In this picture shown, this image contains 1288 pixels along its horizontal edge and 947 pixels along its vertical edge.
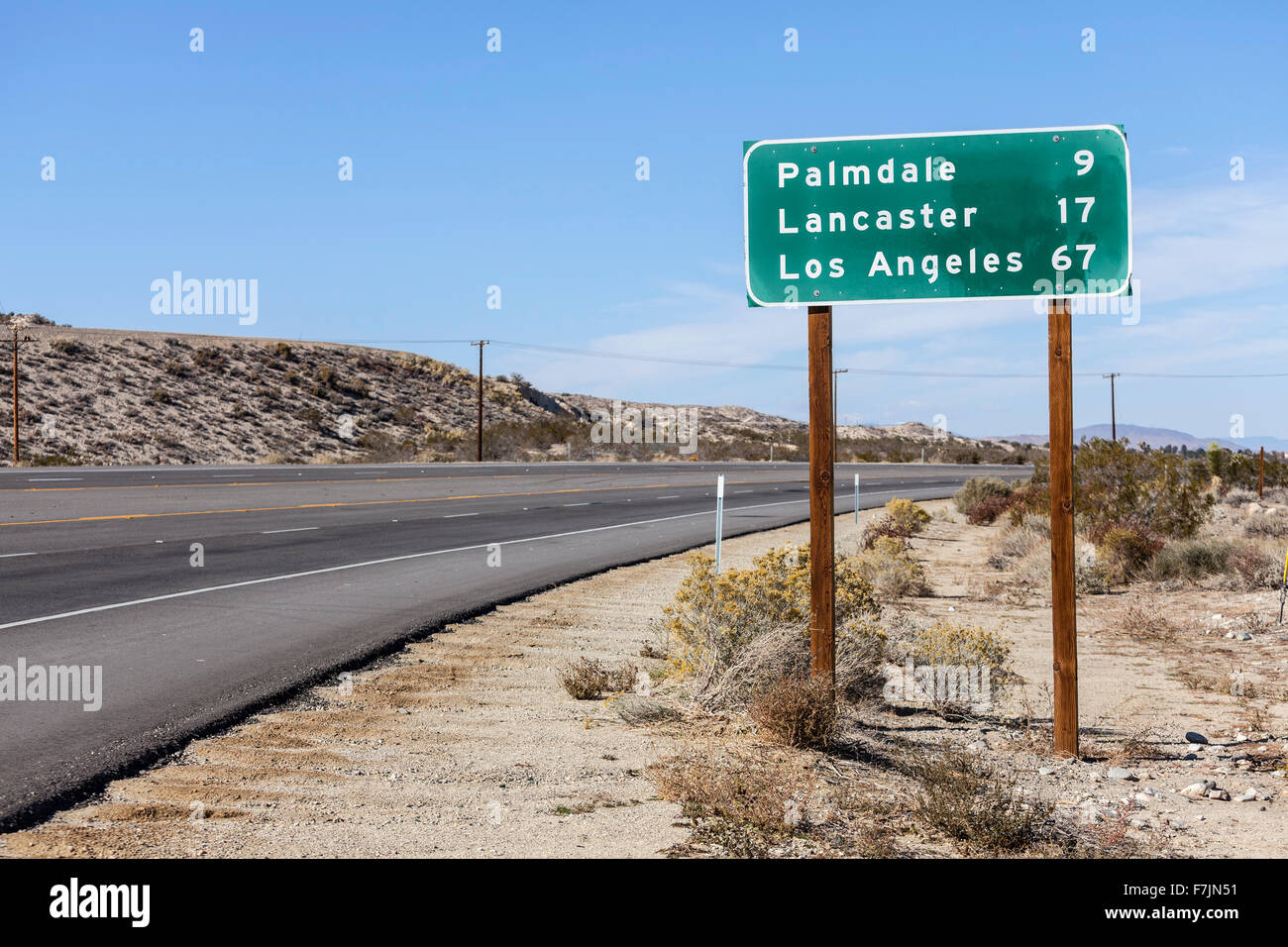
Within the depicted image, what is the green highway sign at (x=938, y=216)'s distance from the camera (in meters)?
6.56

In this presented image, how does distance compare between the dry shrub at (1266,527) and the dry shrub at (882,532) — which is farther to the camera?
the dry shrub at (882,532)

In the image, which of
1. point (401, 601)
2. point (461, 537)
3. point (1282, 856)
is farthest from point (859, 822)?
point (461, 537)

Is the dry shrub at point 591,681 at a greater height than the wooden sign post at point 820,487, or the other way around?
the wooden sign post at point 820,487

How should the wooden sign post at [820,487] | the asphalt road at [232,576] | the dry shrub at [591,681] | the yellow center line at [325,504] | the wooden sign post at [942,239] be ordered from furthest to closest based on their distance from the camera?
the yellow center line at [325,504]
the dry shrub at [591,681]
the wooden sign post at [820,487]
the asphalt road at [232,576]
the wooden sign post at [942,239]

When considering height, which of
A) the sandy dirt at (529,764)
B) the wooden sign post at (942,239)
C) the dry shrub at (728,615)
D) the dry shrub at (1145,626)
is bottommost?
the dry shrub at (1145,626)

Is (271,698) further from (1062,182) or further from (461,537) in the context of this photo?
(461,537)

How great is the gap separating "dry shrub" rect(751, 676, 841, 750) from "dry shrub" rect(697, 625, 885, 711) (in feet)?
1.35

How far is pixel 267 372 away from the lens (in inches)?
3221

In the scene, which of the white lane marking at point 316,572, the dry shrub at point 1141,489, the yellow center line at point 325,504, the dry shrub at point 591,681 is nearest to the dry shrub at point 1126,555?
the dry shrub at point 1141,489

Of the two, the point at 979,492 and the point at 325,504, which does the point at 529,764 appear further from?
the point at 979,492

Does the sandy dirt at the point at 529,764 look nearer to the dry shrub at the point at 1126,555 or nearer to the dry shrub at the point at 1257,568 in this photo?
the dry shrub at the point at 1257,568

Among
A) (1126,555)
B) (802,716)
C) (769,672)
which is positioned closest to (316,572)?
(769,672)

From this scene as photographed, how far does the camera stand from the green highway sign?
Answer: 21.5 feet

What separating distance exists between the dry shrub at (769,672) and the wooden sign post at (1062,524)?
1.43 meters
